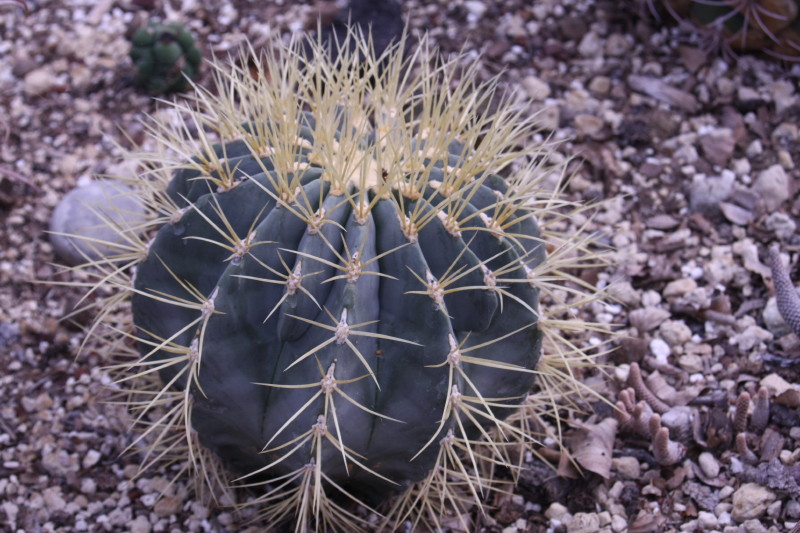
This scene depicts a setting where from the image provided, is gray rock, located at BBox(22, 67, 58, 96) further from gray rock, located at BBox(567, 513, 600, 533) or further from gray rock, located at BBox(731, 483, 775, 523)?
gray rock, located at BBox(731, 483, 775, 523)

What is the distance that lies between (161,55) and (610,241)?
2104 millimetres

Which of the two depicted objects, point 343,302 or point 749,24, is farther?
point 749,24

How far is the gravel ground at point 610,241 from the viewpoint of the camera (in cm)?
238

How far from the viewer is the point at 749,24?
3.71 metres

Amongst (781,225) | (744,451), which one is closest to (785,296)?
(744,451)

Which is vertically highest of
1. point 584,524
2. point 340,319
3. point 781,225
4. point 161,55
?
point 340,319

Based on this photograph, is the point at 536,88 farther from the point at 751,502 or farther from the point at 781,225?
the point at 751,502

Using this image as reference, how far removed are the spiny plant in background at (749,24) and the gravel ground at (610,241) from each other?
90 millimetres

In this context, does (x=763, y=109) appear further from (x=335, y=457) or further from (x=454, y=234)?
(x=335, y=457)

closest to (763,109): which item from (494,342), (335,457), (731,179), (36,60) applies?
(731,179)

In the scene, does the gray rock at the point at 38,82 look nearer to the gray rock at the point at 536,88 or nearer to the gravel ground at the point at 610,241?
the gravel ground at the point at 610,241

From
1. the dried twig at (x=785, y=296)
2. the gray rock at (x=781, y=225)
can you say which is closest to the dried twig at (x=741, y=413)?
the dried twig at (x=785, y=296)

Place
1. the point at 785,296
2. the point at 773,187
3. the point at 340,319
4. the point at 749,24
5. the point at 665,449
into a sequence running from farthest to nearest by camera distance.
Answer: the point at 749,24 → the point at 773,187 → the point at 785,296 → the point at 665,449 → the point at 340,319

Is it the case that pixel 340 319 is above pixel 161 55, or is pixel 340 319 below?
above
